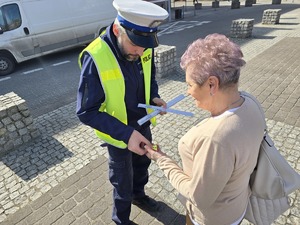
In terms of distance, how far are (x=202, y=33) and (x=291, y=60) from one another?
6.44 metres

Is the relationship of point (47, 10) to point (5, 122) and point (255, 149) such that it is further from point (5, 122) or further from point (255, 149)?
point (255, 149)

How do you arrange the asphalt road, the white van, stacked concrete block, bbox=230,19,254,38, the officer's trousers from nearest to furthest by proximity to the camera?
the officer's trousers → the asphalt road → the white van → stacked concrete block, bbox=230,19,254,38

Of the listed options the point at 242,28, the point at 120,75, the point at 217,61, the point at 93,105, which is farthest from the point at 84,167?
the point at 242,28

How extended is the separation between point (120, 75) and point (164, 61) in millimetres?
5404

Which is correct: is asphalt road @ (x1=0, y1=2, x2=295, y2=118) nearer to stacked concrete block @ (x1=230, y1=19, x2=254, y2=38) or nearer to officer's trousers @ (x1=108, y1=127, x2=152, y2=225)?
stacked concrete block @ (x1=230, y1=19, x2=254, y2=38)

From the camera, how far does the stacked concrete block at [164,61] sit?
23.3 feet

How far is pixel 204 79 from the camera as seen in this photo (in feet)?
4.19

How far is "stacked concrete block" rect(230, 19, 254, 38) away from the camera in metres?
10.9

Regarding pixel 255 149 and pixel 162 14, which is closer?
pixel 255 149

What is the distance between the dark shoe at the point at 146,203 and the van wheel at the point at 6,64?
8.05m

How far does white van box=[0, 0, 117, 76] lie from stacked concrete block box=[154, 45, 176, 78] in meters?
4.63

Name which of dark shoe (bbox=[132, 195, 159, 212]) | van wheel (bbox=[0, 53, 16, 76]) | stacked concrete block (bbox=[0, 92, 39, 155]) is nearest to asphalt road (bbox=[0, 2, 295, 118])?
van wheel (bbox=[0, 53, 16, 76])

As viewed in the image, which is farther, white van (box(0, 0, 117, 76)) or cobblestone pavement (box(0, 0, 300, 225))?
white van (box(0, 0, 117, 76))

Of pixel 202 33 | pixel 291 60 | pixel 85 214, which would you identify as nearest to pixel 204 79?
pixel 85 214
